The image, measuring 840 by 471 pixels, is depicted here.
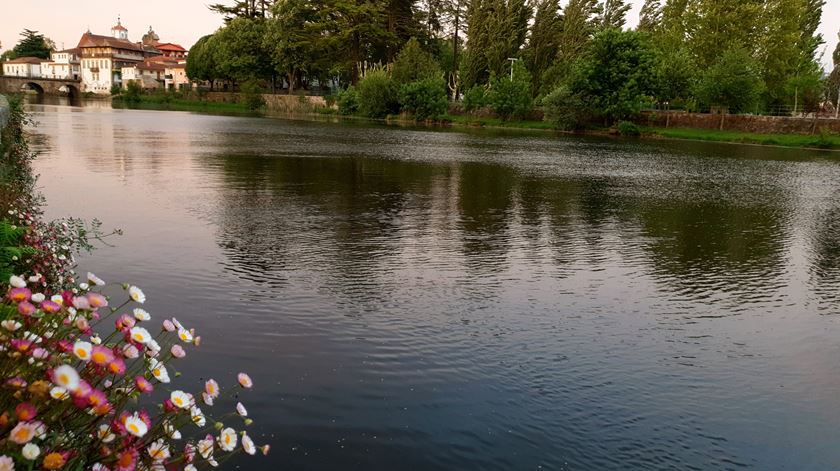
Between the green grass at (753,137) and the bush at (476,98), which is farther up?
the bush at (476,98)

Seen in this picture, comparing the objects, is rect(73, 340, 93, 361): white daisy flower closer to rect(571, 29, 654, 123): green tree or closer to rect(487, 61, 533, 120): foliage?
rect(571, 29, 654, 123): green tree

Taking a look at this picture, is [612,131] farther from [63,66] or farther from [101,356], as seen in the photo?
[63,66]

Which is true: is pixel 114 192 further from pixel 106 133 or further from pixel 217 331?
pixel 106 133

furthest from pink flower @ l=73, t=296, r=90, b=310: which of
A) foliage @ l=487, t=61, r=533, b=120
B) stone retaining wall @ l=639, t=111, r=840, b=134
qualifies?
foliage @ l=487, t=61, r=533, b=120

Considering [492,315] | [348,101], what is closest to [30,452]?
[492,315]

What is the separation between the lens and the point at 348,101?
8738cm

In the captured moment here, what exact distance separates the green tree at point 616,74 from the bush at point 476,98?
545 inches

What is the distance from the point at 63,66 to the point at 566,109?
535ft

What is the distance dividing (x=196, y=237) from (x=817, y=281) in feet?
40.3

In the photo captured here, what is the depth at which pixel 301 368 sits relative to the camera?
24.4ft

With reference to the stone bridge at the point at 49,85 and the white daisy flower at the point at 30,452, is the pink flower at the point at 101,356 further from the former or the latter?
the stone bridge at the point at 49,85

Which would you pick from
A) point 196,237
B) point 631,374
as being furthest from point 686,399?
point 196,237

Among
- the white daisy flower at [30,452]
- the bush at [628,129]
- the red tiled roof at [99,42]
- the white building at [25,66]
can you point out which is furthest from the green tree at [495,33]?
the white building at [25,66]

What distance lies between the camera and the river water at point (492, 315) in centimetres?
633
